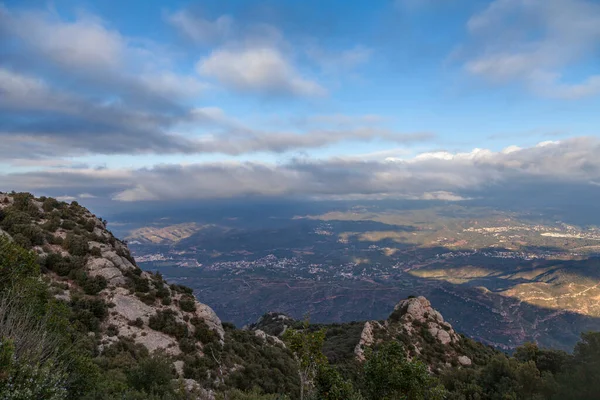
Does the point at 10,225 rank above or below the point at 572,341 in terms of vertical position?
above

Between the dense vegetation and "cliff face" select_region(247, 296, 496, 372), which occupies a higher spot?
the dense vegetation

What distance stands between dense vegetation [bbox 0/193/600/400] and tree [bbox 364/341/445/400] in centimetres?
7

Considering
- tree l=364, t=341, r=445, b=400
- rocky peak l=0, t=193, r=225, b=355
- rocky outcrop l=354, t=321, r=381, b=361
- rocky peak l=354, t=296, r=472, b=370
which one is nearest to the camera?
tree l=364, t=341, r=445, b=400

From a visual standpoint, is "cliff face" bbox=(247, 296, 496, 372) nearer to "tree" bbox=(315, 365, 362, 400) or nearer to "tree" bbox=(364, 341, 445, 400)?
"tree" bbox=(315, 365, 362, 400)

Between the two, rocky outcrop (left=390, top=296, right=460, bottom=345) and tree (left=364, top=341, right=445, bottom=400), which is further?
rocky outcrop (left=390, top=296, right=460, bottom=345)

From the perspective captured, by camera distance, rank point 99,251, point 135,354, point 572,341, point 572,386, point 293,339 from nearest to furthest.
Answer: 1. point 293,339
2. point 572,386
3. point 135,354
4. point 99,251
5. point 572,341

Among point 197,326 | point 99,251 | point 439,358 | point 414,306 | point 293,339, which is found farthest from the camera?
point 414,306

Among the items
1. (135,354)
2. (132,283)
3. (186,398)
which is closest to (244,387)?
(186,398)

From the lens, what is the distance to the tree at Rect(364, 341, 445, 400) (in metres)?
17.4

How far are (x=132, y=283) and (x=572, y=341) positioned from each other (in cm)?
25253

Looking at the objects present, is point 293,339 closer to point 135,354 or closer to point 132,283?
point 135,354

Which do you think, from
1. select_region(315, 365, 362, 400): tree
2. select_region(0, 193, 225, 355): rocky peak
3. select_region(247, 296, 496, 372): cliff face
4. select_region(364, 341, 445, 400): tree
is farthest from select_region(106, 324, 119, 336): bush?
select_region(364, 341, 445, 400): tree

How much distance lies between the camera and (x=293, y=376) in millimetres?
35031

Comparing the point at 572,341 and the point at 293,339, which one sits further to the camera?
the point at 572,341
